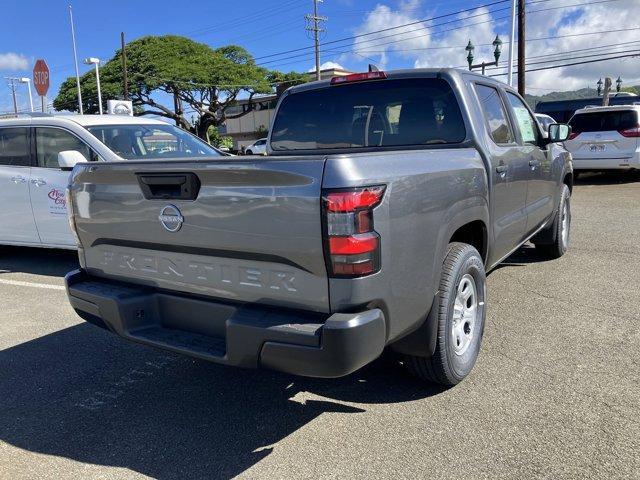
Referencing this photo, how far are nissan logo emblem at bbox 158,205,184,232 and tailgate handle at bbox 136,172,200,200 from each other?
0.06 m

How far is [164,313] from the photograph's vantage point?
9.81 ft

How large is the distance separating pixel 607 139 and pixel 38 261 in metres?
11.6

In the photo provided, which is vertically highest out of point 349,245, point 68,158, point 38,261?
point 68,158

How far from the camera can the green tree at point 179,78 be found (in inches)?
1695

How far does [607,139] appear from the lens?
40.2ft

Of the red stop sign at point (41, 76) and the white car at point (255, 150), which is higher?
the red stop sign at point (41, 76)

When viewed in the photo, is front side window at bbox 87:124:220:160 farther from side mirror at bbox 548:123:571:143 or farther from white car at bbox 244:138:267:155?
side mirror at bbox 548:123:571:143

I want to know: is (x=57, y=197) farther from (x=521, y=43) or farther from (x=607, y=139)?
(x=521, y=43)

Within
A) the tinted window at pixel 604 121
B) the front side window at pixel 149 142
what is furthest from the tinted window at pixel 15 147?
the tinted window at pixel 604 121

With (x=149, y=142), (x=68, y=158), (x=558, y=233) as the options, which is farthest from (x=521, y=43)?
(x=68, y=158)

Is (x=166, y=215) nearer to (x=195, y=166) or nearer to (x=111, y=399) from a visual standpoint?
(x=195, y=166)

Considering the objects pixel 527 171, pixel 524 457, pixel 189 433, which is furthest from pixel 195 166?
pixel 527 171

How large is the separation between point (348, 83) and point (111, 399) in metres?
2.76

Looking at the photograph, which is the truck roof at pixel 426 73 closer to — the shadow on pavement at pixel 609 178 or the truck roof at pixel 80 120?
the truck roof at pixel 80 120
